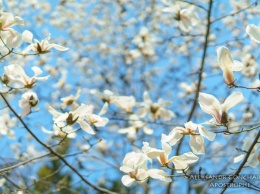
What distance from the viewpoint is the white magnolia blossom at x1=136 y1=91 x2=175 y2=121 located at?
228cm

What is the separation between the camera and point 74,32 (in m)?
5.26

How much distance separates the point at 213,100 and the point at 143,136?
2.83 metres

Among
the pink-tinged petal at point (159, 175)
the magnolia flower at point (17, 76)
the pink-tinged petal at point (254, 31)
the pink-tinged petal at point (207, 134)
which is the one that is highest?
the pink-tinged petal at point (254, 31)

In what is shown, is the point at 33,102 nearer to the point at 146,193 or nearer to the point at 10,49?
the point at 10,49

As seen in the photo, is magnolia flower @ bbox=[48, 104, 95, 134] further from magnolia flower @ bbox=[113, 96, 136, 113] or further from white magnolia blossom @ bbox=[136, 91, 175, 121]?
white magnolia blossom @ bbox=[136, 91, 175, 121]

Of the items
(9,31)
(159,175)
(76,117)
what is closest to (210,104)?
(159,175)

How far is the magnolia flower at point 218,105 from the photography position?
1.12m

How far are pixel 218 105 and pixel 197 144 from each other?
0.46 feet

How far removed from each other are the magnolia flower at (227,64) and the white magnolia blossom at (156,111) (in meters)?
1.16

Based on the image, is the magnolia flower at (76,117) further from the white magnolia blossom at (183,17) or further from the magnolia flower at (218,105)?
the white magnolia blossom at (183,17)

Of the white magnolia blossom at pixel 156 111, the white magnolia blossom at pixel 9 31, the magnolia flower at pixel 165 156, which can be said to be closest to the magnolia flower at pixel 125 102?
the white magnolia blossom at pixel 156 111

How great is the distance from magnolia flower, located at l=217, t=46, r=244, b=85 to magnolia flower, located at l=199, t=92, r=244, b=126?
43mm

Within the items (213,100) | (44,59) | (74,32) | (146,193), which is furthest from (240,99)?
(74,32)

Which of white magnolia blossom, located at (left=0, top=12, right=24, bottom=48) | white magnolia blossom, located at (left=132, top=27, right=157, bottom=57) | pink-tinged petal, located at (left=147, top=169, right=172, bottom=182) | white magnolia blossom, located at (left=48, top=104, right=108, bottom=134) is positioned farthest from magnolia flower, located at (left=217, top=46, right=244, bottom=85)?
white magnolia blossom, located at (left=132, top=27, right=157, bottom=57)
